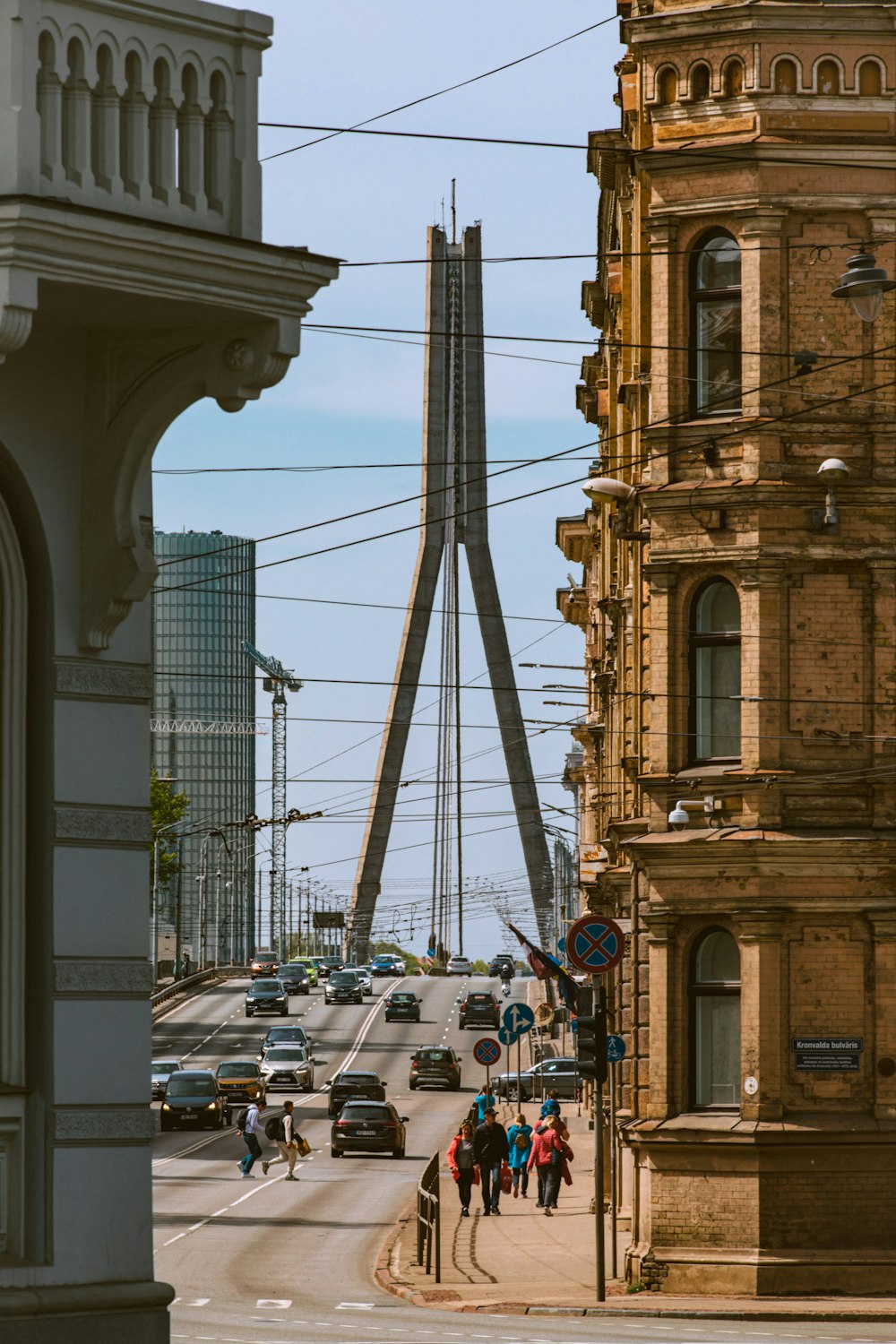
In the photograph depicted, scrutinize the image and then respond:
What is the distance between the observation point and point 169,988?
381 ft

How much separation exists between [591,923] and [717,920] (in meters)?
1.33

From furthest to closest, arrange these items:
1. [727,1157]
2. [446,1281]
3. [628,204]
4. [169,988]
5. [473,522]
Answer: [473,522] < [169,988] < [628,204] < [446,1281] < [727,1157]

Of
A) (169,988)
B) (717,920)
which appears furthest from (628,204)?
(169,988)

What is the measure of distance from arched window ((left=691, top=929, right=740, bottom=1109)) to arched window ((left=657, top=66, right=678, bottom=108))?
352 inches

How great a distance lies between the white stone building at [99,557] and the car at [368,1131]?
42.6 metres

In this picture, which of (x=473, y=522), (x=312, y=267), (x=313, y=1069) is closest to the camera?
(x=312, y=267)

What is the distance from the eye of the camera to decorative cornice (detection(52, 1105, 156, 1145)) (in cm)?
1125

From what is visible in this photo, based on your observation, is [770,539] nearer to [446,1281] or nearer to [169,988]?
[446,1281]

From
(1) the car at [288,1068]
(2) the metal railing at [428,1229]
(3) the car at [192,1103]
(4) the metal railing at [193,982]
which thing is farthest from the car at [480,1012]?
(2) the metal railing at [428,1229]

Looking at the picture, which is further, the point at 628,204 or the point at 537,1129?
the point at 537,1129

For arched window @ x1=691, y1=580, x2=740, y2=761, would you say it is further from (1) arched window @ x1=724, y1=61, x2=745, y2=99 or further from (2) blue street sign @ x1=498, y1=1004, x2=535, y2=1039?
(2) blue street sign @ x1=498, y1=1004, x2=535, y2=1039

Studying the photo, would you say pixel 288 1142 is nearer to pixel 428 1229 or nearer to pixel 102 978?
pixel 428 1229

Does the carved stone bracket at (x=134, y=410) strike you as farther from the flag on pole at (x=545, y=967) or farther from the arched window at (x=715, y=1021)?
the flag on pole at (x=545, y=967)

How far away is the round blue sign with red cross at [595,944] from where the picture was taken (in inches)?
1040
